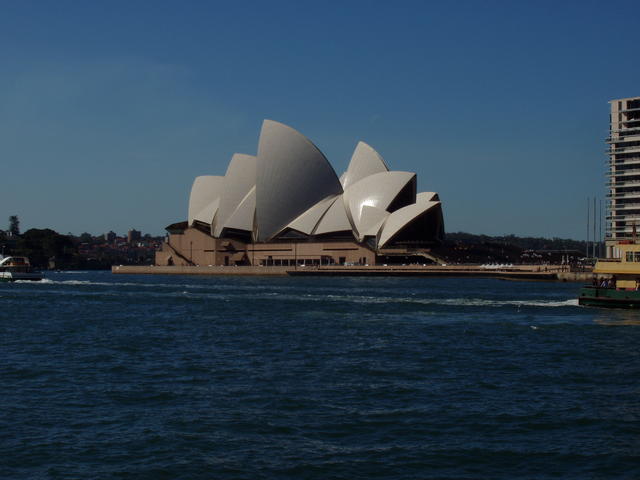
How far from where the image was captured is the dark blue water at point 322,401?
11750mm

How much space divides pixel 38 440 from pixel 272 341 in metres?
13.3

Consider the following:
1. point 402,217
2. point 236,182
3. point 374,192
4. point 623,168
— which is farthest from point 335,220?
point 623,168

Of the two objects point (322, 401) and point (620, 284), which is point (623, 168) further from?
point (322, 401)

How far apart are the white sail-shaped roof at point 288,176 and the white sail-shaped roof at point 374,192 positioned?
2879 mm

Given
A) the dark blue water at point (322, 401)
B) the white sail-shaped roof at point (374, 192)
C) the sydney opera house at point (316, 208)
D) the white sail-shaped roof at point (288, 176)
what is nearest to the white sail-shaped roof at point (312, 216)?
the sydney opera house at point (316, 208)

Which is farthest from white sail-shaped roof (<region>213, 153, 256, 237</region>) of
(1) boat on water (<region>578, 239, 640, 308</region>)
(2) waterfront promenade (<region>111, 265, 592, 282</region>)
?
(1) boat on water (<region>578, 239, 640, 308</region>)

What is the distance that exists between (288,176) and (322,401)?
8103cm

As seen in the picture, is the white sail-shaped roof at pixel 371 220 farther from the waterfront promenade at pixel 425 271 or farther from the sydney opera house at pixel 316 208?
the waterfront promenade at pixel 425 271

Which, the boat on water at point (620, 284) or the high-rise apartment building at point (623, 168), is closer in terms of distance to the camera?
the boat on water at point (620, 284)

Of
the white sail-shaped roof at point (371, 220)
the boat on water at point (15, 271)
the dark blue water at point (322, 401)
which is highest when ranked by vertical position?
the white sail-shaped roof at point (371, 220)

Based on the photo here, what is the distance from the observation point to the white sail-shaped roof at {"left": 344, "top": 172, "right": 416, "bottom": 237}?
94750 mm

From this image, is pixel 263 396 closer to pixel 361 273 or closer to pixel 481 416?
pixel 481 416

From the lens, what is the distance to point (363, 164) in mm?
101000

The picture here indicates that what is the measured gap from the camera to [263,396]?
1622 centimetres
